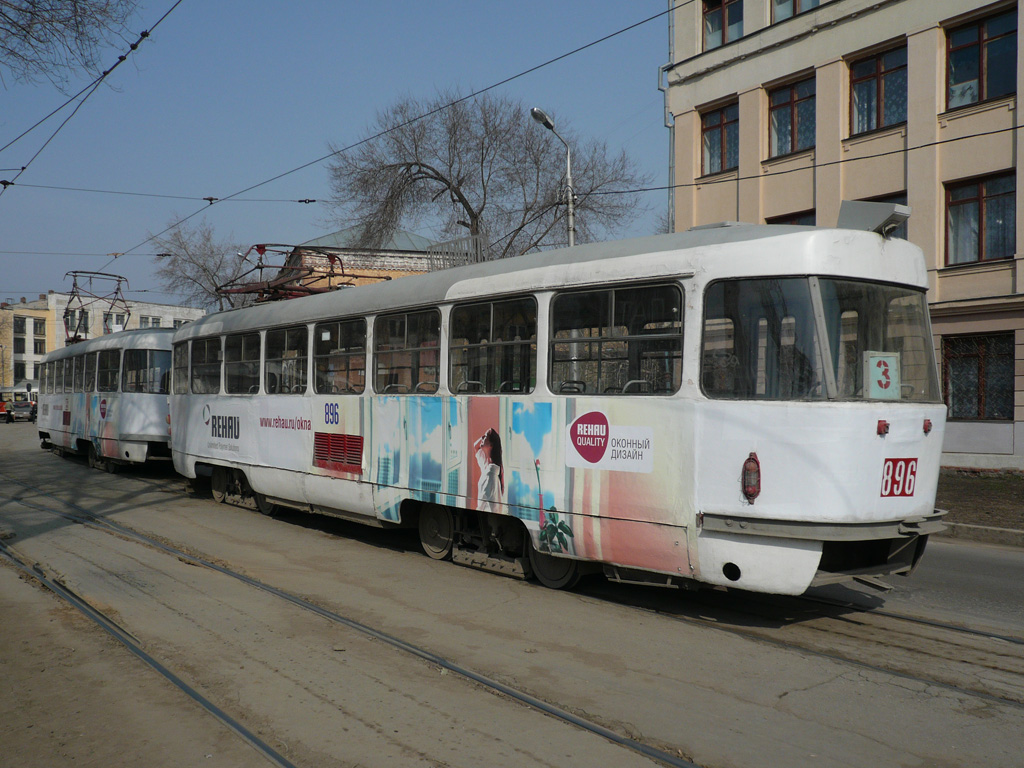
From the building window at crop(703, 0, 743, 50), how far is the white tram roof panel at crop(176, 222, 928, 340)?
17.1 m

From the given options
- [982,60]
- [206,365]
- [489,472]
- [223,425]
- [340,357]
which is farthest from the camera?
[982,60]

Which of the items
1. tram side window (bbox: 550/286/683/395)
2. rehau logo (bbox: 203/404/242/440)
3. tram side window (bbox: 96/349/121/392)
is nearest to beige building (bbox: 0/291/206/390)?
tram side window (bbox: 96/349/121/392)

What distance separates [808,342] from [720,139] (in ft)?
59.5

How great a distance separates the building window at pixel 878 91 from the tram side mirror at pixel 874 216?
14.3 metres

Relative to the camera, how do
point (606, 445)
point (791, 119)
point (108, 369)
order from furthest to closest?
1. point (791, 119)
2. point (108, 369)
3. point (606, 445)

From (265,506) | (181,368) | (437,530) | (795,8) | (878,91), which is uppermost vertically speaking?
(795,8)

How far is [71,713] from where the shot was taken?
471 cm

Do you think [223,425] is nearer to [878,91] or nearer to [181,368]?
[181,368]

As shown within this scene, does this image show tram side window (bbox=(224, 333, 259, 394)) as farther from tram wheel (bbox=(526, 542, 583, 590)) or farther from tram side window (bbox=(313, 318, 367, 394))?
tram wheel (bbox=(526, 542, 583, 590))

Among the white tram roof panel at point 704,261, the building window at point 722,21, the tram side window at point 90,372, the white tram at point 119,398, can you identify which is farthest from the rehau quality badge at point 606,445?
the building window at point 722,21

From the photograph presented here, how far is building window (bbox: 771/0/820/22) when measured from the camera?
20328 mm

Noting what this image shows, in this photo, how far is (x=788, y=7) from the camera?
2078 cm

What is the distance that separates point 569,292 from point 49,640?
4.56 metres

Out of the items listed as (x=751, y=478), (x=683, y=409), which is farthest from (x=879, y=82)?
(x=751, y=478)
